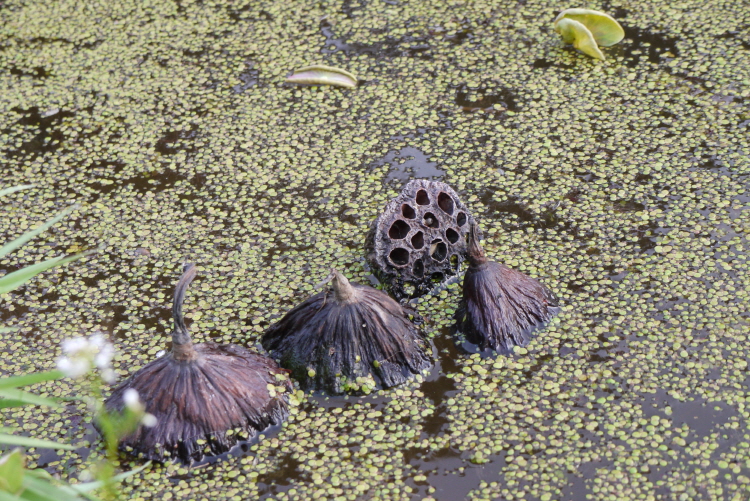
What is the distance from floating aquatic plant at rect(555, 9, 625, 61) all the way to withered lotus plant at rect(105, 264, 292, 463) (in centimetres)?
233

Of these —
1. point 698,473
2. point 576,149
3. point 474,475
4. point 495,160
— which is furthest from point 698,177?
point 474,475

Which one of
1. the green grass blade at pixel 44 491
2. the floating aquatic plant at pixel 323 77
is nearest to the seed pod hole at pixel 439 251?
the floating aquatic plant at pixel 323 77

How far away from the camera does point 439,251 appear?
2598 mm

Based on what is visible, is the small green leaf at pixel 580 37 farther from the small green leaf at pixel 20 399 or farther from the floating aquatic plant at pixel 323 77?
the small green leaf at pixel 20 399

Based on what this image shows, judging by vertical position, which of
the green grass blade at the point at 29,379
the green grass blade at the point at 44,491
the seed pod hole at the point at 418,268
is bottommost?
the green grass blade at the point at 44,491

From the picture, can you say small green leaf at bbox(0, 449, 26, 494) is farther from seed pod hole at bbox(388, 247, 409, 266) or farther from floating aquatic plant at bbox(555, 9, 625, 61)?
floating aquatic plant at bbox(555, 9, 625, 61)

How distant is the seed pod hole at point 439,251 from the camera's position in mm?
2576

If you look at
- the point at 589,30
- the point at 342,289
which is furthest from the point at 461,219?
the point at 589,30

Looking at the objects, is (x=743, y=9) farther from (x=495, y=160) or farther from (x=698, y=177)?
(x=495, y=160)

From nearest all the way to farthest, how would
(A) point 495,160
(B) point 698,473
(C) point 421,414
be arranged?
(B) point 698,473 → (C) point 421,414 → (A) point 495,160

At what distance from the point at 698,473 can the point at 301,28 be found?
288cm

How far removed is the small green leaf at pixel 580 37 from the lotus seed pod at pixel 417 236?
1438 millimetres

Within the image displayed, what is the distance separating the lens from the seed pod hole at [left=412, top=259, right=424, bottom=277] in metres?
2.57

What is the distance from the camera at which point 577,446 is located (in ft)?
6.83
